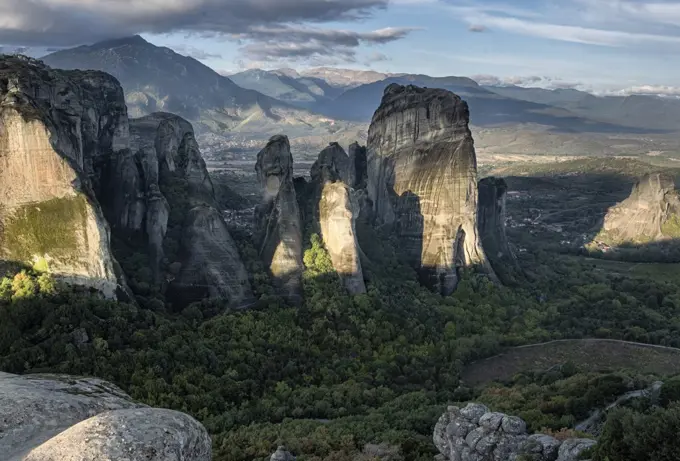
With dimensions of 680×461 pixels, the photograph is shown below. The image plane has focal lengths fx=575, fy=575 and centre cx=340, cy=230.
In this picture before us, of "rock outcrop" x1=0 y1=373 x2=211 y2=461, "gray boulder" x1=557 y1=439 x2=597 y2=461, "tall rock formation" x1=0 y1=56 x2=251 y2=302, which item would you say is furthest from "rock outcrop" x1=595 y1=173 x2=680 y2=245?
"rock outcrop" x1=0 y1=373 x2=211 y2=461

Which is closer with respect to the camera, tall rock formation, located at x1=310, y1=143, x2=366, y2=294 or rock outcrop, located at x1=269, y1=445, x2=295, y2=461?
rock outcrop, located at x1=269, y1=445, x2=295, y2=461

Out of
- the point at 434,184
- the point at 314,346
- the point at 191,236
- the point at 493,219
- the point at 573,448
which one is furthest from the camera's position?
the point at 493,219

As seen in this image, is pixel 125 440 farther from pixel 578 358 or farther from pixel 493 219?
pixel 493 219

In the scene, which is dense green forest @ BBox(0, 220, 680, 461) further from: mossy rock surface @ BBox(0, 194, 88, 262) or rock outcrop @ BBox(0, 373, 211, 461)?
rock outcrop @ BBox(0, 373, 211, 461)

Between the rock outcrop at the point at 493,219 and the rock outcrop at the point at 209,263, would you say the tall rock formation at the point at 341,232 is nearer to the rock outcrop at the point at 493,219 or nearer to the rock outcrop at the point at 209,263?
the rock outcrop at the point at 209,263

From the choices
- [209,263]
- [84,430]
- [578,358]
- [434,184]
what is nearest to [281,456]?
[84,430]

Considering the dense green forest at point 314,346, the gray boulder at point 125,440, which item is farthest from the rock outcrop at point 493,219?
the gray boulder at point 125,440

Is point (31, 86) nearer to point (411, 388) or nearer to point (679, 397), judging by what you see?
point (411, 388)
